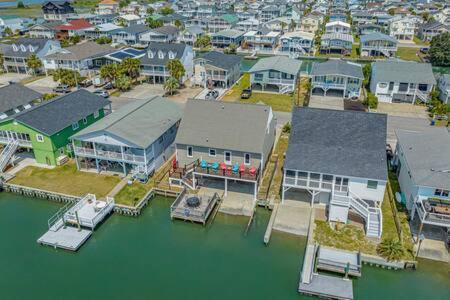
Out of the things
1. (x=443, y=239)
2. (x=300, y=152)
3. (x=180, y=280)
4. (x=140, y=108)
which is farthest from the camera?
(x=140, y=108)

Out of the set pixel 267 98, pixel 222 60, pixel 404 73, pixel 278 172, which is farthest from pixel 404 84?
pixel 278 172

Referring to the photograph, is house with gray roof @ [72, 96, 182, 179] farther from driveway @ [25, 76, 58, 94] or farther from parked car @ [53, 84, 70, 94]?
driveway @ [25, 76, 58, 94]

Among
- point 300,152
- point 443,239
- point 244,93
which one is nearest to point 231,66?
point 244,93

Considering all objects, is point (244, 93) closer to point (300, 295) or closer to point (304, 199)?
point (304, 199)

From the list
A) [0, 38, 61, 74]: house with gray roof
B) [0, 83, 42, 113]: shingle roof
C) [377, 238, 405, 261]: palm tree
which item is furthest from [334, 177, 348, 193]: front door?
[0, 38, 61, 74]: house with gray roof

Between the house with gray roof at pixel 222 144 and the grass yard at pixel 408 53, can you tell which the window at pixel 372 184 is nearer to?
the house with gray roof at pixel 222 144

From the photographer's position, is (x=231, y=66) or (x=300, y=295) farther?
(x=231, y=66)

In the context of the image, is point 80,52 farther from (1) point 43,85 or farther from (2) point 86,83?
(2) point 86,83
